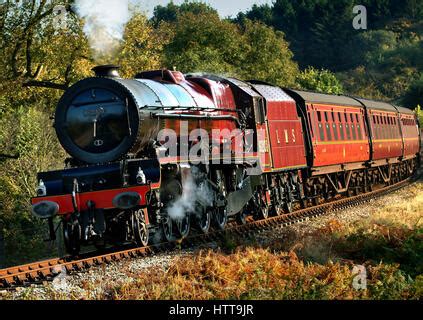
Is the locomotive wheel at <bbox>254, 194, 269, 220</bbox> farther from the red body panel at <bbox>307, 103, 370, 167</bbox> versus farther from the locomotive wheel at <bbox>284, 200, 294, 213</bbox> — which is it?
the red body panel at <bbox>307, 103, 370, 167</bbox>

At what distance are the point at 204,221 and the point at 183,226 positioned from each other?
98 centimetres

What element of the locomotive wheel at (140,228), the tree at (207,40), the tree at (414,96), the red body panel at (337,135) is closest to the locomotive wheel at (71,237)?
the locomotive wheel at (140,228)

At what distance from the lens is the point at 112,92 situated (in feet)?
48.1

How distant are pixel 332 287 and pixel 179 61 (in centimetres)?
4058

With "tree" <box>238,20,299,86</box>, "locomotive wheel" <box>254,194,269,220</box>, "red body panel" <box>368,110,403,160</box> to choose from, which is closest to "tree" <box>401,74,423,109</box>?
"tree" <box>238,20,299,86</box>

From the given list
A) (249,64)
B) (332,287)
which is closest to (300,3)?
(249,64)

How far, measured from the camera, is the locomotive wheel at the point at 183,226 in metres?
16.5

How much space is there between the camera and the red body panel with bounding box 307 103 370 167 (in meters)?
25.2

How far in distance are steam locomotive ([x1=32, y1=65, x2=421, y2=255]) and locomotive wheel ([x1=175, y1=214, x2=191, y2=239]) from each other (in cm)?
3

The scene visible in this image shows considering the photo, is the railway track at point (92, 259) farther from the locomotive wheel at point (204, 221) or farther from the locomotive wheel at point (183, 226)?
the locomotive wheel at point (204, 221)

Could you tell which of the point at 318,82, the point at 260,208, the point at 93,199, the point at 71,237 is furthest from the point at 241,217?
the point at 318,82
